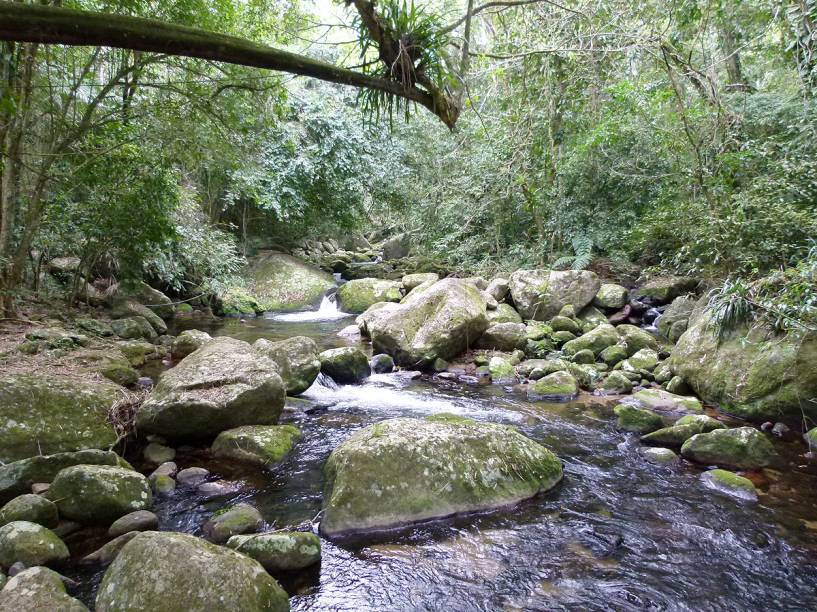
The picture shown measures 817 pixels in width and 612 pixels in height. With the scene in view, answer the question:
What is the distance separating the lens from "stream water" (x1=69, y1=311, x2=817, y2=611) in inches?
112

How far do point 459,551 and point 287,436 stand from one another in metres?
2.26

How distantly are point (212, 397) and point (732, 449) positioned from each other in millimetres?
4897

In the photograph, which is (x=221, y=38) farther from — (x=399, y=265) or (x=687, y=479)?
(x=399, y=265)

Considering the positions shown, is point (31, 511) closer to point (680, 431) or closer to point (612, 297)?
point (680, 431)

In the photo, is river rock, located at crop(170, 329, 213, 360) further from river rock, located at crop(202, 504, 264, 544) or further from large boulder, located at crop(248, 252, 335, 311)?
large boulder, located at crop(248, 252, 335, 311)

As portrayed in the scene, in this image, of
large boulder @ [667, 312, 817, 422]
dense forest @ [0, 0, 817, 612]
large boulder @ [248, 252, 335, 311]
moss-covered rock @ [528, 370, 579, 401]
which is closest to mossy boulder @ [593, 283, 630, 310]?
dense forest @ [0, 0, 817, 612]

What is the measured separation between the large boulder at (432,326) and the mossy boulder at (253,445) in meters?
3.47

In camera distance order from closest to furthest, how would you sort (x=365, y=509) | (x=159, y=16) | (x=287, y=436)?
(x=365, y=509) < (x=287, y=436) < (x=159, y=16)

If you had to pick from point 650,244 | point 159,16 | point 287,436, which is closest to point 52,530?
point 287,436

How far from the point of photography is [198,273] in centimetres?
1163

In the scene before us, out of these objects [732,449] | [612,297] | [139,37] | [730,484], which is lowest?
[730,484]

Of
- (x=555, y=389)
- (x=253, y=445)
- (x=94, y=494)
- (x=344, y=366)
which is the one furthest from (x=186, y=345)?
(x=555, y=389)

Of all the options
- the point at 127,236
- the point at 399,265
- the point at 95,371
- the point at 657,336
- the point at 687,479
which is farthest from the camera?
the point at 399,265

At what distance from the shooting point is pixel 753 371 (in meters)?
5.60
